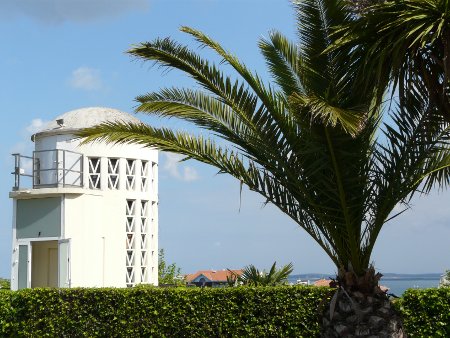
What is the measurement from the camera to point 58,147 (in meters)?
22.8

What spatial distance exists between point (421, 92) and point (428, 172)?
109 centimetres

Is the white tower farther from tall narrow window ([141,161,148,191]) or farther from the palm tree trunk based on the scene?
the palm tree trunk

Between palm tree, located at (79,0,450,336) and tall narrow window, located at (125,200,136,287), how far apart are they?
44.6 feet

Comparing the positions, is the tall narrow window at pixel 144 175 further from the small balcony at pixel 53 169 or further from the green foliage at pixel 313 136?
the green foliage at pixel 313 136

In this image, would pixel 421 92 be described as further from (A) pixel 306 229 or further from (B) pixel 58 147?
(B) pixel 58 147

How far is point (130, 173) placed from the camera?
23578 mm

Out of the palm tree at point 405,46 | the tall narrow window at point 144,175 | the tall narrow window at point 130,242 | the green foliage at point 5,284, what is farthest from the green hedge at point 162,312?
the green foliage at point 5,284

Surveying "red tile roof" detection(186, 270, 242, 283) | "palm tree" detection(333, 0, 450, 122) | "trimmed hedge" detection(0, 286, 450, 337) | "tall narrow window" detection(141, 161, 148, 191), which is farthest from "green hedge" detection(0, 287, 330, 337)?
"red tile roof" detection(186, 270, 242, 283)

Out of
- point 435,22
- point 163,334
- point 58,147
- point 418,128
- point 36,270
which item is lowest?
point 163,334

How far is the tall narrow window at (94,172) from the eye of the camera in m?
22.7

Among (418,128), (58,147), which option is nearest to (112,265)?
(58,147)

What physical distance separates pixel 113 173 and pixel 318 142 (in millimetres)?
14957

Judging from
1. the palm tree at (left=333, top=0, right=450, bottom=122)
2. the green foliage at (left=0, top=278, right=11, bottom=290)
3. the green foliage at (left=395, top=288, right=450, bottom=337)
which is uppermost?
the palm tree at (left=333, top=0, right=450, bottom=122)

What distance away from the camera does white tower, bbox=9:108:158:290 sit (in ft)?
68.5
